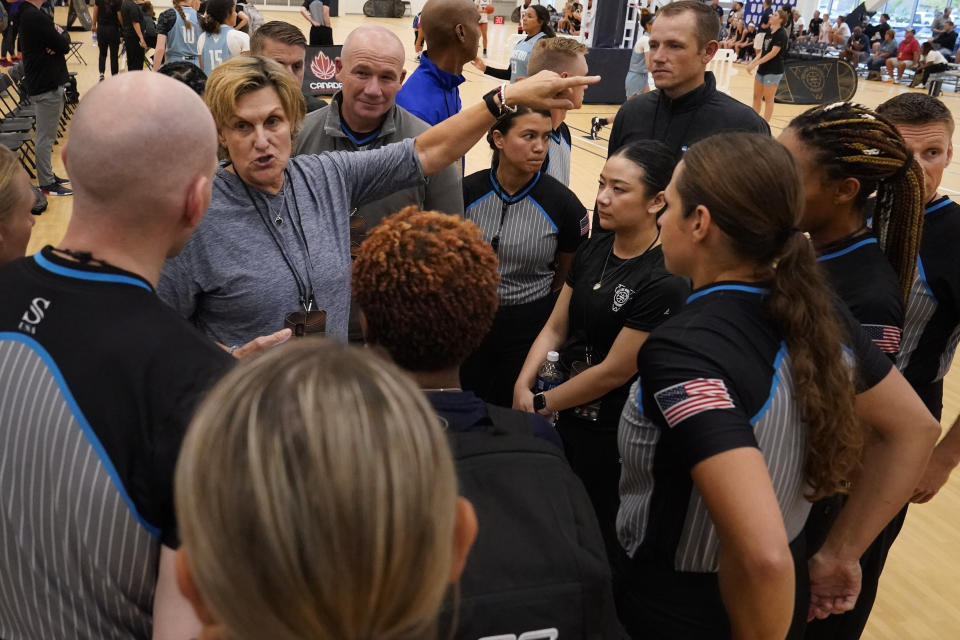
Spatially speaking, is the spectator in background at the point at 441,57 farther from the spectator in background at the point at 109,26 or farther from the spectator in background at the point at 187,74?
the spectator in background at the point at 109,26

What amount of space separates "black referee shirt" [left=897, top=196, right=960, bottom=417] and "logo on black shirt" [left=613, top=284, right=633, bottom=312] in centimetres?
91

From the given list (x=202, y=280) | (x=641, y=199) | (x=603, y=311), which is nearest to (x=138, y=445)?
(x=202, y=280)

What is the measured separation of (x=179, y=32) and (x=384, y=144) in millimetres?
7260

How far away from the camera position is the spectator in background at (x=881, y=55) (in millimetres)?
22438

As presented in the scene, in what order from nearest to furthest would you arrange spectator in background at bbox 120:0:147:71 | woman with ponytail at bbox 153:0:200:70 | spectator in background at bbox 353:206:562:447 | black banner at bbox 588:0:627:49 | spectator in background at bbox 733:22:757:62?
spectator in background at bbox 353:206:562:447 < woman with ponytail at bbox 153:0:200:70 < spectator in background at bbox 120:0:147:71 < black banner at bbox 588:0:627:49 < spectator in background at bbox 733:22:757:62

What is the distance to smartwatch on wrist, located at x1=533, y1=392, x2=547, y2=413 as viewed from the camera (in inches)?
107

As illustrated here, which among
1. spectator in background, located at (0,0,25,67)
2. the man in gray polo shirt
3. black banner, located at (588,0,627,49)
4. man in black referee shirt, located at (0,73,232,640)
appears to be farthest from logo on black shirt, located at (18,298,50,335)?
spectator in background, located at (0,0,25,67)

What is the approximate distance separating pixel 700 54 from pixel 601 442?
7.15ft

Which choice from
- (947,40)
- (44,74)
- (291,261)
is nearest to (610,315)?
(291,261)

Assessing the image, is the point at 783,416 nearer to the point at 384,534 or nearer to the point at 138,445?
the point at 384,534

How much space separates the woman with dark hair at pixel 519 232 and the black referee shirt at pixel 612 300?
0.29 meters

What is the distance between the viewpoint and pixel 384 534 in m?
0.71

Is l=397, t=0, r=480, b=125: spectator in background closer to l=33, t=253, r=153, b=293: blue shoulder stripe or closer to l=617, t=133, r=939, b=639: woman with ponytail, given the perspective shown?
l=617, t=133, r=939, b=639: woman with ponytail

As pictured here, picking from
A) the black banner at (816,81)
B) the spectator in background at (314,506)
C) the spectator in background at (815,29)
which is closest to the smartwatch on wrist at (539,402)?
the spectator in background at (314,506)
